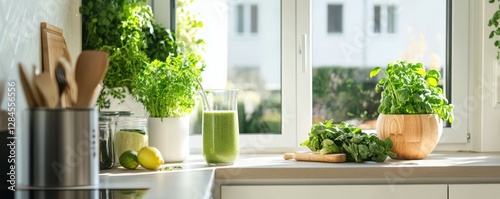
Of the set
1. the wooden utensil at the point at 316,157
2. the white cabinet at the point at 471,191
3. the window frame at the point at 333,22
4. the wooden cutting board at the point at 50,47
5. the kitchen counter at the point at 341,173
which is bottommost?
the white cabinet at the point at 471,191

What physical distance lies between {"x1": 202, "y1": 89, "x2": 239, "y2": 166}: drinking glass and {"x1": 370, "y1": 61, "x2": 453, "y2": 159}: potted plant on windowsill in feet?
1.83

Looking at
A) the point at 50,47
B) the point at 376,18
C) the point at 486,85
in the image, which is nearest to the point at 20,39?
the point at 50,47

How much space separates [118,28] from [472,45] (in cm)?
140

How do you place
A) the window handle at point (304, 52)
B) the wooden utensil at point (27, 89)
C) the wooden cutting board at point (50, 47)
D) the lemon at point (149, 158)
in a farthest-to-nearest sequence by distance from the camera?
the window handle at point (304, 52) < the lemon at point (149, 158) < the wooden cutting board at point (50, 47) < the wooden utensil at point (27, 89)

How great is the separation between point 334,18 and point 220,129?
0.83 meters

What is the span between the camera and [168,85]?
2527 millimetres

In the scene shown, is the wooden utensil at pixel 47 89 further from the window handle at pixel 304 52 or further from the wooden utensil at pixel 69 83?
the window handle at pixel 304 52

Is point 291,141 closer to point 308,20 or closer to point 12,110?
point 308,20

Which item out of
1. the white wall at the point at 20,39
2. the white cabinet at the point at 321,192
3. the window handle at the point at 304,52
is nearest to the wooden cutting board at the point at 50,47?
the white wall at the point at 20,39

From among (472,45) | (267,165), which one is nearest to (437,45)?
(472,45)

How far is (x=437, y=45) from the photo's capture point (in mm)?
3090

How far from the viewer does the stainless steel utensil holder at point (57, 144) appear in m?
1.73

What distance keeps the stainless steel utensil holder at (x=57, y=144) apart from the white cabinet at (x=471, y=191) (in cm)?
124

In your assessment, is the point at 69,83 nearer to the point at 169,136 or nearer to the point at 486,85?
the point at 169,136
